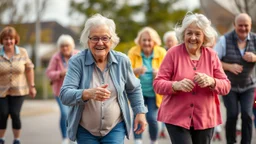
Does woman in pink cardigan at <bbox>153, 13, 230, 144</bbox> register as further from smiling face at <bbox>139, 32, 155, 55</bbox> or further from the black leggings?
the black leggings

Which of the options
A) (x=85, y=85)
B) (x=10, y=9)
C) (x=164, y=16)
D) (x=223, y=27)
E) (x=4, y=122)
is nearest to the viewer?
(x=85, y=85)

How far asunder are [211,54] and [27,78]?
3920mm

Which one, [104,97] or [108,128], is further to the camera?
[108,128]

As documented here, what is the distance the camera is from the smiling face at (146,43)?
7.16 m

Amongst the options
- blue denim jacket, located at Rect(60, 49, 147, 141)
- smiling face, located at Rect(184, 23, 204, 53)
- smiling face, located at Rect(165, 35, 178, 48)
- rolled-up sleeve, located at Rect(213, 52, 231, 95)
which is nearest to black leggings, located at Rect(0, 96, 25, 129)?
smiling face, located at Rect(165, 35, 178, 48)

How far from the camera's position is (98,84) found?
13.3 feet

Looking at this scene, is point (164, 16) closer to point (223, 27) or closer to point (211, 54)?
point (223, 27)

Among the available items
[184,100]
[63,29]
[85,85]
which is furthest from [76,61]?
[63,29]

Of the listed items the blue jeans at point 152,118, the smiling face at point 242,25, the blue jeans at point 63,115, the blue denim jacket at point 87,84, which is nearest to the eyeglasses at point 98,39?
the blue denim jacket at point 87,84

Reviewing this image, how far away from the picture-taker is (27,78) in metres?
7.54

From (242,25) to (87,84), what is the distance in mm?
3108

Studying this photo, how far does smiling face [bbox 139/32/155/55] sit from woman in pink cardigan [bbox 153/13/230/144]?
2.50 metres

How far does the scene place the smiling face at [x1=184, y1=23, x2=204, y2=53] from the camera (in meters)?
4.52

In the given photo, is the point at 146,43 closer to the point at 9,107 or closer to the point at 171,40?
the point at 171,40
